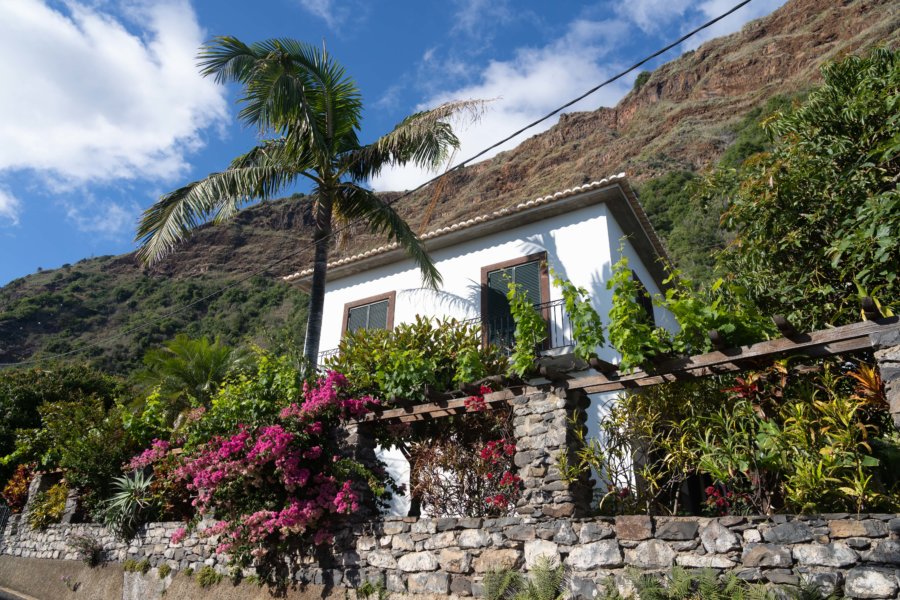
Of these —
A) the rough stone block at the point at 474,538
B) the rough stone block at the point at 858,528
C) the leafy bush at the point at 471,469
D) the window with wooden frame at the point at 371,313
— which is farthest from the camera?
the window with wooden frame at the point at 371,313

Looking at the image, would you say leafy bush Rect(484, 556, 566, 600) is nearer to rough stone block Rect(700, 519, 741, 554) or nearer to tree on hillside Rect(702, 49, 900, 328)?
rough stone block Rect(700, 519, 741, 554)

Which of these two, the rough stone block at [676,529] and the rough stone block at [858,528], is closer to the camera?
the rough stone block at [858,528]

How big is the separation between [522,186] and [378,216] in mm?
57389

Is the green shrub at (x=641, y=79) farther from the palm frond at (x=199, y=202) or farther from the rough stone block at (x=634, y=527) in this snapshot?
the rough stone block at (x=634, y=527)

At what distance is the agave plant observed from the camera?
1054cm

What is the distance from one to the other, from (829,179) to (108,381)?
22.8 metres

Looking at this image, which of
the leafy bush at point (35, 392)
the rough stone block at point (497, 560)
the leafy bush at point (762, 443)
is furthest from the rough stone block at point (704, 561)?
the leafy bush at point (35, 392)

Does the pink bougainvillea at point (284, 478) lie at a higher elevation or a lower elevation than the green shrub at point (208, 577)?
higher

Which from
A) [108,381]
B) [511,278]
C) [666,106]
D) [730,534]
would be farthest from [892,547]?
[666,106]

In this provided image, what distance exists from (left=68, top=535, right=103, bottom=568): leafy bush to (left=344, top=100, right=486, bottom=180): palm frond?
26.7ft

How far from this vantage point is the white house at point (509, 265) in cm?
1219

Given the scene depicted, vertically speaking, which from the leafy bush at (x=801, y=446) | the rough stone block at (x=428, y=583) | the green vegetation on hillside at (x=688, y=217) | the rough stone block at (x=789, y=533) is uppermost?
the green vegetation on hillside at (x=688, y=217)

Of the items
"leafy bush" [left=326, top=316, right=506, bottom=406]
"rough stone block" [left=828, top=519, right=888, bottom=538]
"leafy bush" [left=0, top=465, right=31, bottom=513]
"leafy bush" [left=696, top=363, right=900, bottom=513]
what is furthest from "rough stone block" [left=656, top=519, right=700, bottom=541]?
"leafy bush" [left=0, top=465, right=31, bottom=513]

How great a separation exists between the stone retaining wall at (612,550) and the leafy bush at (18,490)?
30.3ft
